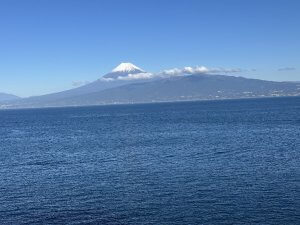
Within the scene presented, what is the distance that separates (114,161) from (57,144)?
37.8 metres

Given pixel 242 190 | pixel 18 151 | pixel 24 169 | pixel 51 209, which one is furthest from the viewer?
pixel 18 151

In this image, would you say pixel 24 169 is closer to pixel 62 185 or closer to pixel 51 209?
pixel 62 185

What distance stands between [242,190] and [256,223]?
1171cm

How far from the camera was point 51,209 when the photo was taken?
174 ft

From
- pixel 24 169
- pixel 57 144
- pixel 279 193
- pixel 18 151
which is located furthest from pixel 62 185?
pixel 57 144

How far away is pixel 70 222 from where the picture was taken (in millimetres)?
47781

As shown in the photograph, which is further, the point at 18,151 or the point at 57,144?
the point at 57,144

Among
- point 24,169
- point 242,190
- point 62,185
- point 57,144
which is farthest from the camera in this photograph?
point 57,144

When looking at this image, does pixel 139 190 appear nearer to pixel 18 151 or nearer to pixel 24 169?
pixel 24 169

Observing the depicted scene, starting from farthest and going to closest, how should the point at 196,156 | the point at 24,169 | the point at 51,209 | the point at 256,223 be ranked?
1. the point at 196,156
2. the point at 24,169
3. the point at 51,209
4. the point at 256,223

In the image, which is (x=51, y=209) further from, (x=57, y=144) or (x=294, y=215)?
(x=57, y=144)

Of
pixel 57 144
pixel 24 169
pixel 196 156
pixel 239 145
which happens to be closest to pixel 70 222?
pixel 24 169

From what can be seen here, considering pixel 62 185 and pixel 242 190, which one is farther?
pixel 62 185

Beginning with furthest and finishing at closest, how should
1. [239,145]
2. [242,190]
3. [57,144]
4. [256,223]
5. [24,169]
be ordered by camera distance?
1. [57,144]
2. [239,145]
3. [24,169]
4. [242,190]
5. [256,223]
